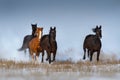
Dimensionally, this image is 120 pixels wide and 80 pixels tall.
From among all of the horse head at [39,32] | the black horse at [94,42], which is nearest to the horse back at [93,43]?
the black horse at [94,42]

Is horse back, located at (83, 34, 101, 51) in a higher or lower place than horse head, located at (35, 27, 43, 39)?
lower

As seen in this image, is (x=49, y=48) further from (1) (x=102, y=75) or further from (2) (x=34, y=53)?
(1) (x=102, y=75)

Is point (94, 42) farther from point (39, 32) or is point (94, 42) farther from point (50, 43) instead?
point (39, 32)

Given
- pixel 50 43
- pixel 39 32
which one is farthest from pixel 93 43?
pixel 39 32

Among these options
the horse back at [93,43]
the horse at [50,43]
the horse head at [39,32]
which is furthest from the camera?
Answer: the horse back at [93,43]

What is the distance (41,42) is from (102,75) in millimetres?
11300

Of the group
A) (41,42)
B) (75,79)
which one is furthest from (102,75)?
(41,42)

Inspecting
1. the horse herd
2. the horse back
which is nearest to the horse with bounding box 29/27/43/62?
the horse herd

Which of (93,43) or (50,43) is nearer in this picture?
(50,43)

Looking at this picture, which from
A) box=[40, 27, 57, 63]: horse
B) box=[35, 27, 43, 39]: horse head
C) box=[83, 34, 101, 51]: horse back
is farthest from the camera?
box=[83, 34, 101, 51]: horse back

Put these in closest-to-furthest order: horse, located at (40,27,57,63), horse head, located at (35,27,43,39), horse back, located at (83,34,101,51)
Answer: horse, located at (40,27,57,63) → horse head, located at (35,27,43,39) → horse back, located at (83,34,101,51)

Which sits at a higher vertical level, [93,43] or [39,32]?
[39,32]

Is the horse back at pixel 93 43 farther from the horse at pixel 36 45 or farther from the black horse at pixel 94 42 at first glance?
the horse at pixel 36 45

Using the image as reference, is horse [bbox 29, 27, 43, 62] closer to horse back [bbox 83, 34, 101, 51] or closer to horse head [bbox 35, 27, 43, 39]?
horse head [bbox 35, 27, 43, 39]
